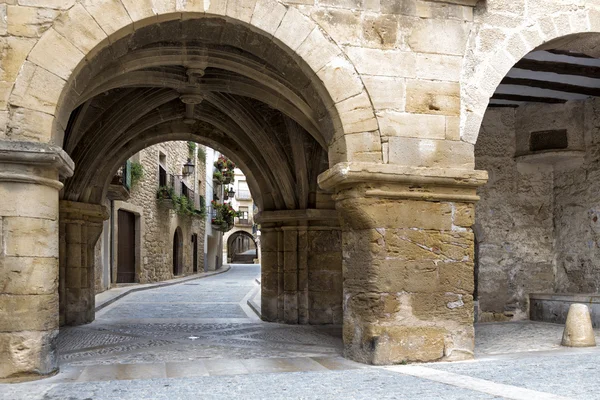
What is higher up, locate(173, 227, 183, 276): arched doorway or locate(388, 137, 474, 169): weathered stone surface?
locate(388, 137, 474, 169): weathered stone surface

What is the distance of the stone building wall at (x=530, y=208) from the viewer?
27.0 feet

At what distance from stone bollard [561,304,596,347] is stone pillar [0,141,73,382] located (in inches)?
→ 180

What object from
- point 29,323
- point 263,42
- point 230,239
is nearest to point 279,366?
point 29,323

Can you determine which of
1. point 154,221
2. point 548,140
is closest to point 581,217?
point 548,140

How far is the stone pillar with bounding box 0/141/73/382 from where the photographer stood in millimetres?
4160

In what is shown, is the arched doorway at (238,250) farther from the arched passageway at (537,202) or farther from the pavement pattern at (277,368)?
the pavement pattern at (277,368)

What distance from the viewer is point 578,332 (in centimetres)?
590

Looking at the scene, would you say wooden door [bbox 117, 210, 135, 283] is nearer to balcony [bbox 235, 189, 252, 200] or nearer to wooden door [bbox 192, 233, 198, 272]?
wooden door [bbox 192, 233, 198, 272]

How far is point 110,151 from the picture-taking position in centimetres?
840

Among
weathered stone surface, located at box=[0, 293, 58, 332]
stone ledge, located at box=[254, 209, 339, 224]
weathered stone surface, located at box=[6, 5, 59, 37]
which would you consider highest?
weathered stone surface, located at box=[6, 5, 59, 37]

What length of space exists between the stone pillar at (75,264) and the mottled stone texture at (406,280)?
4.37 metres

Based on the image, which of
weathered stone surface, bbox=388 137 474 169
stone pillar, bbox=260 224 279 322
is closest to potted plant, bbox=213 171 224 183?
stone pillar, bbox=260 224 279 322

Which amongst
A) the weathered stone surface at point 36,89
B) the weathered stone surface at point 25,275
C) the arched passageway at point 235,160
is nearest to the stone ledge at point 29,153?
the weathered stone surface at point 36,89

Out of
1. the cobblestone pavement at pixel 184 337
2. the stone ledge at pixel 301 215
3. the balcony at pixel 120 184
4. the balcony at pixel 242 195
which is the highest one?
the balcony at pixel 242 195
